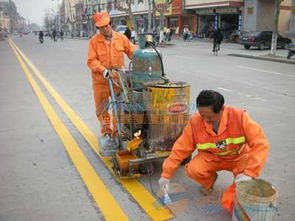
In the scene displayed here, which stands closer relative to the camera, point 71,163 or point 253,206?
point 253,206

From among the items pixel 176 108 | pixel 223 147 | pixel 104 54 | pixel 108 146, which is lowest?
pixel 108 146

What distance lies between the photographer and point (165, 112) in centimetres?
398

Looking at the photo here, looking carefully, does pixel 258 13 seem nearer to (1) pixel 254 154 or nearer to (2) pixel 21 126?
(2) pixel 21 126

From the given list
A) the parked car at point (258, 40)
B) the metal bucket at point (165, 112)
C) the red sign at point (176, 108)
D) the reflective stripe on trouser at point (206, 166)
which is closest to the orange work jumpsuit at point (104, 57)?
the metal bucket at point (165, 112)

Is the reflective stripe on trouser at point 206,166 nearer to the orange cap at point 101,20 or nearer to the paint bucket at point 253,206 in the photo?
the paint bucket at point 253,206

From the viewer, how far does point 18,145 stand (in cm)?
557

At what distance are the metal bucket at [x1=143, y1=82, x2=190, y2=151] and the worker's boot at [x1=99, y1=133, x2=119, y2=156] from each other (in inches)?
22.5

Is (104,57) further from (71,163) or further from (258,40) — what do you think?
(258,40)

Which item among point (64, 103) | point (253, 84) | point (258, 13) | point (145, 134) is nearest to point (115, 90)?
point (145, 134)

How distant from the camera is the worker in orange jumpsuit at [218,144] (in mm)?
3178

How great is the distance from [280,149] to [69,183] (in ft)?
9.51

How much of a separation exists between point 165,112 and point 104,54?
1484mm

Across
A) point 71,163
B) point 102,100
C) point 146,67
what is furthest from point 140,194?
point 102,100

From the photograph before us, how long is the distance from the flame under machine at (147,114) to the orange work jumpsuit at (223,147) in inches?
19.6
